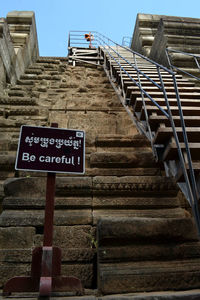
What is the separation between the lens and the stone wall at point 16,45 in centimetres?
588

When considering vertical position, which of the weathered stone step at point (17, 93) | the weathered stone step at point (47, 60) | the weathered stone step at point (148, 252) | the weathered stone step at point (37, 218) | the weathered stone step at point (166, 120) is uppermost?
the weathered stone step at point (47, 60)

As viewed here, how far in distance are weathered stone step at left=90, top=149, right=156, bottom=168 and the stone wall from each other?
3.59 meters

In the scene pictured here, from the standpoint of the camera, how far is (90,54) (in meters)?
10.8

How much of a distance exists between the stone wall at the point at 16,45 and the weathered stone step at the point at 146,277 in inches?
194

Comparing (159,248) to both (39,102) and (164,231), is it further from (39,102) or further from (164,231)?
(39,102)

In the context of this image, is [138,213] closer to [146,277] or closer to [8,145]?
[146,277]

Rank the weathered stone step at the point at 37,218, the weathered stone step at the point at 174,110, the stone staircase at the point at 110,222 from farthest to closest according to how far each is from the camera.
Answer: the weathered stone step at the point at 174,110, the weathered stone step at the point at 37,218, the stone staircase at the point at 110,222

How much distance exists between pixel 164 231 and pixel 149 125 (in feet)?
4.53

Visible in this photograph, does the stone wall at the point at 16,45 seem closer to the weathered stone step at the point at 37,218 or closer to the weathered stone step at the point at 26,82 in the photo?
the weathered stone step at the point at 26,82

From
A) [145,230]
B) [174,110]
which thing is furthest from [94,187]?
[174,110]

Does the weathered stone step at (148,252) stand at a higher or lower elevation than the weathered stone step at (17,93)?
lower

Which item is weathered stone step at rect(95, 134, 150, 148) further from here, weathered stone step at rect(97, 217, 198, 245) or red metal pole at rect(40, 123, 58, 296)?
red metal pole at rect(40, 123, 58, 296)

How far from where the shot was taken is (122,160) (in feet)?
9.95

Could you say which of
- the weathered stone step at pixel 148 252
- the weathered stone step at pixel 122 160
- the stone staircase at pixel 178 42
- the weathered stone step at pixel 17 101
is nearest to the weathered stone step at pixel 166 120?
the weathered stone step at pixel 122 160
